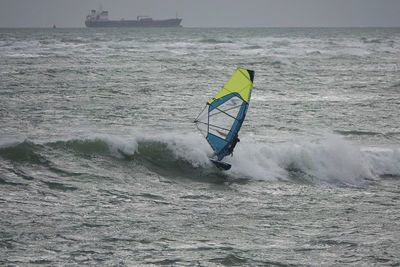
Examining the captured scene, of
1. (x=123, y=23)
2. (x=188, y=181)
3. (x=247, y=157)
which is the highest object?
(x=123, y=23)

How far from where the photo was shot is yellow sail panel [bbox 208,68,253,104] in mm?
10789

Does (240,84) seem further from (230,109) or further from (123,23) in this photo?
(123,23)

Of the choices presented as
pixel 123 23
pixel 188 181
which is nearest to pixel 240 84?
pixel 188 181

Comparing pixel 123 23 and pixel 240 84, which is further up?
pixel 123 23

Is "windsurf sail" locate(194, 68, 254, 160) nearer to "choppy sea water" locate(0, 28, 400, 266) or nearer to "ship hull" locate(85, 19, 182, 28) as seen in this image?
"choppy sea water" locate(0, 28, 400, 266)

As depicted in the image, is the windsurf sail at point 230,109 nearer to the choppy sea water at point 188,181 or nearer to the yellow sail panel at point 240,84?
the yellow sail panel at point 240,84

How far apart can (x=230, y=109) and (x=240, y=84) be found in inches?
26.7

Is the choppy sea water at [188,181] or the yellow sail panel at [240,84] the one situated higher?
Answer: the yellow sail panel at [240,84]

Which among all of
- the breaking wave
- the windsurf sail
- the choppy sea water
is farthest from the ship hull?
the windsurf sail

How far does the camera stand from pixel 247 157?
39.9ft

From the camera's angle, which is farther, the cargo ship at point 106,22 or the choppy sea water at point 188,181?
the cargo ship at point 106,22

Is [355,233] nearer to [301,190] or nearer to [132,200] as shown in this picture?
[301,190]

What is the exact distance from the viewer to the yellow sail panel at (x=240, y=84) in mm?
10789

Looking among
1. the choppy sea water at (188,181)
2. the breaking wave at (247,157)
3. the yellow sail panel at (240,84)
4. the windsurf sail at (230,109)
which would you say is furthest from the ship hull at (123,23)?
the yellow sail panel at (240,84)
